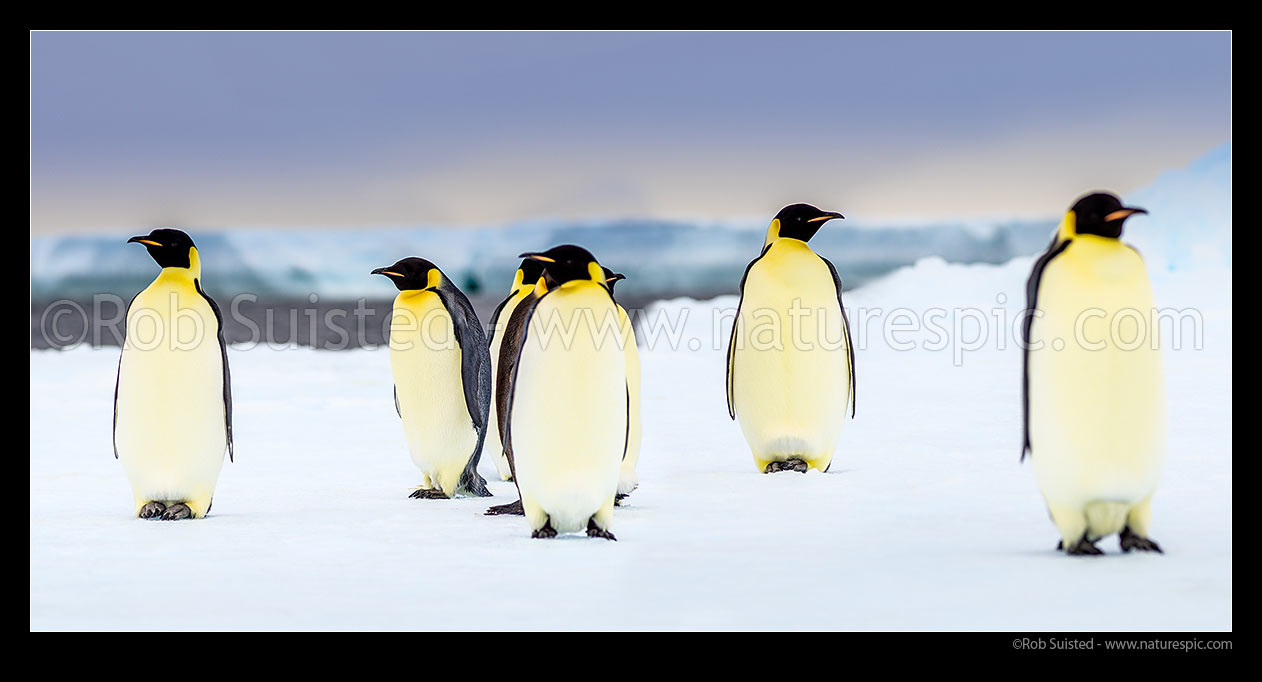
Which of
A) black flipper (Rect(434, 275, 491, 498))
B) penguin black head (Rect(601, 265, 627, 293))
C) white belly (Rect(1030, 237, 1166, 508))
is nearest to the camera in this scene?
white belly (Rect(1030, 237, 1166, 508))

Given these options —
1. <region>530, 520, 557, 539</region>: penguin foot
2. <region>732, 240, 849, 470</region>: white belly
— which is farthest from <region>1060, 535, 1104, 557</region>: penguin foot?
<region>732, 240, 849, 470</region>: white belly

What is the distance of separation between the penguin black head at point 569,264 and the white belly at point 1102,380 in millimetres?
1240

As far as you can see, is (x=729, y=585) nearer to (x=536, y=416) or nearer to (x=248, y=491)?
(x=536, y=416)

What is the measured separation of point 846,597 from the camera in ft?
8.50

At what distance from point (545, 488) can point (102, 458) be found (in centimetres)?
354

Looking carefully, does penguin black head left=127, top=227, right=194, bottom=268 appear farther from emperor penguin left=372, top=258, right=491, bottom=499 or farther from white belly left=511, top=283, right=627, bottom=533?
white belly left=511, top=283, right=627, bottom=533

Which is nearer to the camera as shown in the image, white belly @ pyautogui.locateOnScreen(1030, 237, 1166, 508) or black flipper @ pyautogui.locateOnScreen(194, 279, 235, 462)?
white belly @ pyautogui.locateOnScreen(1030, 237, 1166, 508)

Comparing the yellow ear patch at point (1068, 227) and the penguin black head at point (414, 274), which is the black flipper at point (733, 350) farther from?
the yellow ear patch at point (1068, 227)

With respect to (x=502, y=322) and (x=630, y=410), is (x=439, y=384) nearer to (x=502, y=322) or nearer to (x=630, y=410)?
(x=502, y=322)

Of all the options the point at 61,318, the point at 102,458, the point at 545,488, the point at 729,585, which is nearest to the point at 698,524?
the point at 545,488

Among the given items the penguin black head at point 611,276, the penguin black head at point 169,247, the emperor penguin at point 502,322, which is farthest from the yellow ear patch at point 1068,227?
the penguin black head at point 169,247

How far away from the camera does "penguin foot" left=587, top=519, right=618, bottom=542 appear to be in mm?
3322

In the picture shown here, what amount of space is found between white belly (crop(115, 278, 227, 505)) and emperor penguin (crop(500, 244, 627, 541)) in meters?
1.20

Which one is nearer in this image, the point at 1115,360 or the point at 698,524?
the point at 1115,360
